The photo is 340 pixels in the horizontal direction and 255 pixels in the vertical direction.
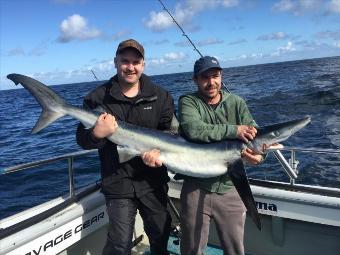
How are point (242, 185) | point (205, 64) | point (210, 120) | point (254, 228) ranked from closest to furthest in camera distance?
point (242, 185) < point (205, 64) < point (210, 120) < point (254, 228)

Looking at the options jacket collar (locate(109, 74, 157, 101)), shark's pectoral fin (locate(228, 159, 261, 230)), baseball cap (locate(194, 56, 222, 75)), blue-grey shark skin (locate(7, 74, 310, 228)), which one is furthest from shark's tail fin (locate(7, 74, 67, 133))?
shark's pectoral fin (locate(228, 159, 261, 230))

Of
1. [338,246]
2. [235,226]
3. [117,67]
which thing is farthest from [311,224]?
[117,67]

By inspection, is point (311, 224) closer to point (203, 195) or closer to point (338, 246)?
point (338, 246)

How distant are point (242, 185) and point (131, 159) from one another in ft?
3.88

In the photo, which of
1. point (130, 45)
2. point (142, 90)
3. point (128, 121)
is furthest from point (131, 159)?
point (130, 45)

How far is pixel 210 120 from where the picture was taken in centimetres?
411

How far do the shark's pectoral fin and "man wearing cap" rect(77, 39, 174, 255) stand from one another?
74cm

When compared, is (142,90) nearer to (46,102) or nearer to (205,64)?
(205,64)

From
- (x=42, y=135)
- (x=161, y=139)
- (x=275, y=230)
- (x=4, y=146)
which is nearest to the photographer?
(x=161, y=139)

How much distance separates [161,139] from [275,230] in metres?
2.13

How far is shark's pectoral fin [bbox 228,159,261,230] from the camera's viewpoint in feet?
12.7

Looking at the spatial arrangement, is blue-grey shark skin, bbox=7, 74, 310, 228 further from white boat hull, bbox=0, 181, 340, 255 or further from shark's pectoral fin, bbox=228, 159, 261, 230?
white boat hull, bbox=0, 181, 340, 255

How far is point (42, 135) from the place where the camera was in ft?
67.7

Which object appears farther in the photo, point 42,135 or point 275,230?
point 42,135
